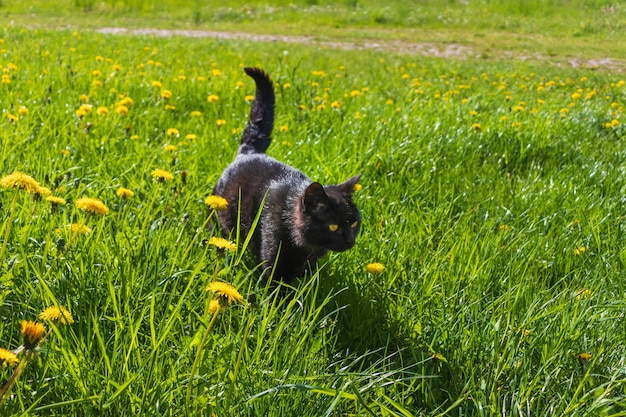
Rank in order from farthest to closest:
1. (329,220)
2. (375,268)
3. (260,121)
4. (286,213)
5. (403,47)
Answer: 1. (403,47)
2. (260,121)
3. (286,213)
4. (329,220)
5. (375,268)

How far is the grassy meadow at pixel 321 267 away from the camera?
1.47 meters

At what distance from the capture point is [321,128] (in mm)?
4379

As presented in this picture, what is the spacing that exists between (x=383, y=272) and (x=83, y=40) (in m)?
7.83

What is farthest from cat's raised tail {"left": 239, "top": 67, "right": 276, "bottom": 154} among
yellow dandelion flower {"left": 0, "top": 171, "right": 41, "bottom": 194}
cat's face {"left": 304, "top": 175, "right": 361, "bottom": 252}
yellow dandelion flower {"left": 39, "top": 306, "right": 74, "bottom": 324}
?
yellow dandelion flower {"left": 39, "top": 306, "right": 74, "bottom": 324}

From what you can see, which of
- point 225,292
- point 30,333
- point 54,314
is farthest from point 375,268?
point 30,333

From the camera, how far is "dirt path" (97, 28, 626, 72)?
13547 millimetres

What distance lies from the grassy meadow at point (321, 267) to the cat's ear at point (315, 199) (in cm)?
26

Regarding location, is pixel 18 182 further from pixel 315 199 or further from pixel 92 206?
pixel 315 199

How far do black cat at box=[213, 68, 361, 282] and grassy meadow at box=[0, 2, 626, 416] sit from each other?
13 centimetres

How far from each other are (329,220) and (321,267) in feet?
1.51

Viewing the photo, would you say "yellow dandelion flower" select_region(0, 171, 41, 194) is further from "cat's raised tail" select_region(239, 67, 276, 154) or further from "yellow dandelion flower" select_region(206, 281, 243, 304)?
"cat's raised tail" select_region(239, 67, 276, 154)

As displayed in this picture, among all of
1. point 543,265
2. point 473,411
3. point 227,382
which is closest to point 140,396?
point 227,382

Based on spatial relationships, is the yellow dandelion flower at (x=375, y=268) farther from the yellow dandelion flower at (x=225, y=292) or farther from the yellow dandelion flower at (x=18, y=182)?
the yellow dandelion flower at (x=18, y=182)

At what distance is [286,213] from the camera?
2.66 meters
